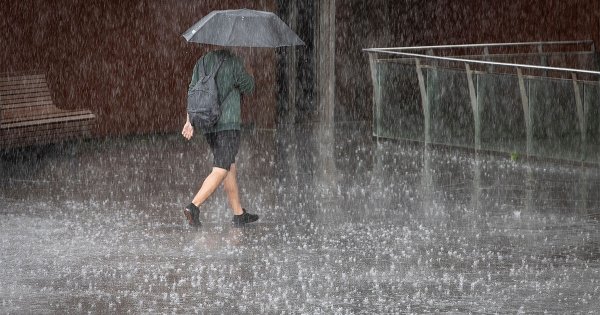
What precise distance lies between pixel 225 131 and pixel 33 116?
18.6 ft

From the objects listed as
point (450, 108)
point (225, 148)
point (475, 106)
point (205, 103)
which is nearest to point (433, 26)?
point (450, 108)

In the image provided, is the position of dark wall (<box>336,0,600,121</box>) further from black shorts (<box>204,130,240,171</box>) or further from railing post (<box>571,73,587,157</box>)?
black shorts (<box>204,130,240,171</box>)

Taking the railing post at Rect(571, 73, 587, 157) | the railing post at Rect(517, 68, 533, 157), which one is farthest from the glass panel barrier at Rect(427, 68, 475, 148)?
the railing post at Rect(571, 73, 587, 157)

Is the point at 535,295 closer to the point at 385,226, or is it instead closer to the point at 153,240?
the point at 385,226

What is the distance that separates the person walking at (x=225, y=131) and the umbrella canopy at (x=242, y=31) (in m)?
0.24

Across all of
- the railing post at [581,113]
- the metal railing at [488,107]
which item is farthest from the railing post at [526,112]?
the railing post at [581,113]

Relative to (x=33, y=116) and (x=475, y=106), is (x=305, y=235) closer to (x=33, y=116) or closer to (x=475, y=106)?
(x=475, y=106)

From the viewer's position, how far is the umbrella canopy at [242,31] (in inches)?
406

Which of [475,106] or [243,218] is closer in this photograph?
[243,218]

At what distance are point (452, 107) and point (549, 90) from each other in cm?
154

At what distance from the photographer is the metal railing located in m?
13.9

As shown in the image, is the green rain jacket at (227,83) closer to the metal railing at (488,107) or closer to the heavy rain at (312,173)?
the heavy rain at (312,173)

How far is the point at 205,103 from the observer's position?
1035 cm

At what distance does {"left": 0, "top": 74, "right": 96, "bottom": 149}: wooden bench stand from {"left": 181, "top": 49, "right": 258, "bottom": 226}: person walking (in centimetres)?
506
